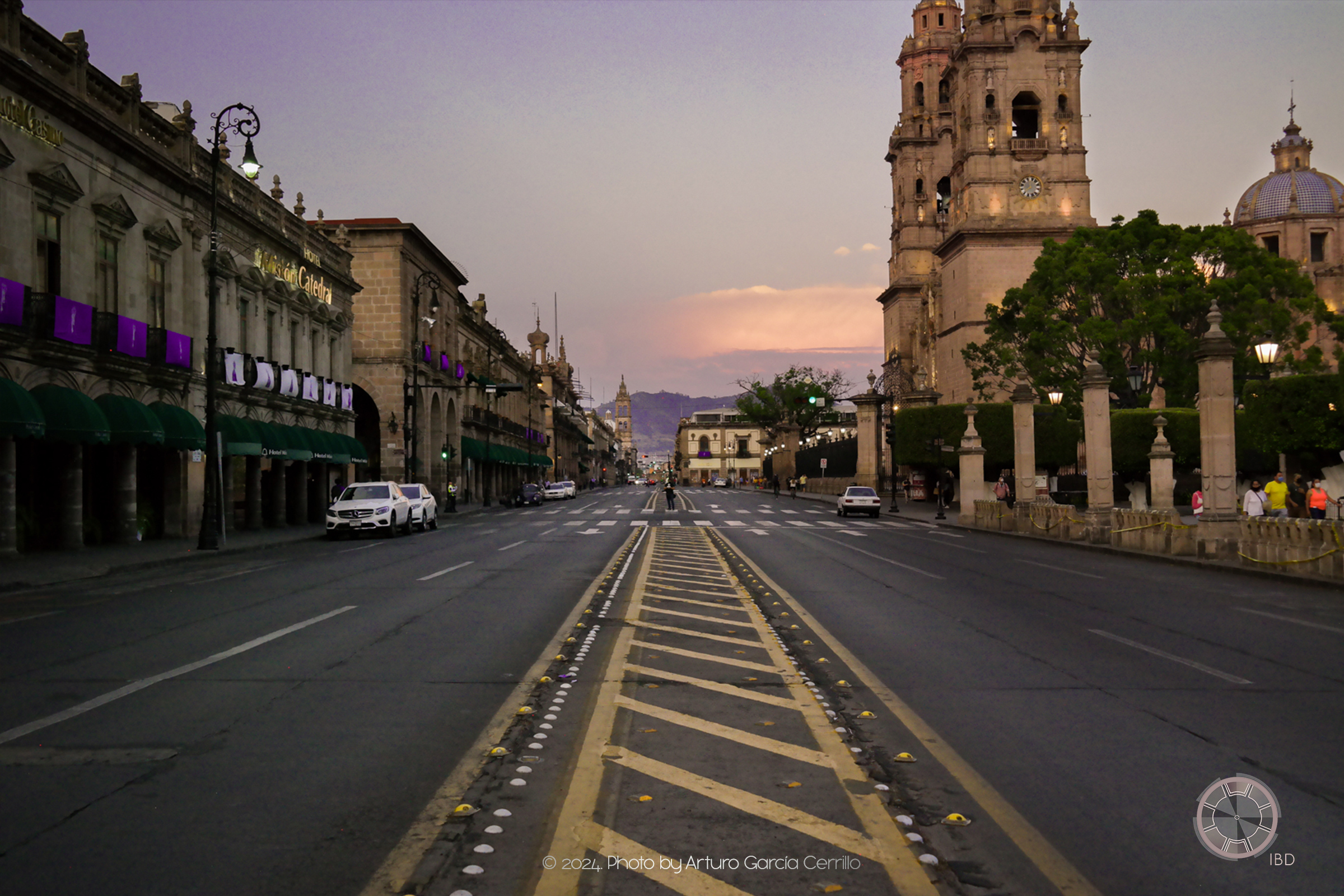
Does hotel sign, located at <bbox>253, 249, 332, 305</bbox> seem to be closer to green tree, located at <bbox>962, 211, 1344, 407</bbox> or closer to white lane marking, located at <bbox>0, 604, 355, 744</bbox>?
white lane marking, located at <bbox>0, 604, 355, 744</bbox>

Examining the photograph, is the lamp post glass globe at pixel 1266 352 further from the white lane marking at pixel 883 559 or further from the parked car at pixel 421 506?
the parked car at pixel 421 506

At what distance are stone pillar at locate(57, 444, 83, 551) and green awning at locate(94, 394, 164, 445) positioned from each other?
3.40 feet

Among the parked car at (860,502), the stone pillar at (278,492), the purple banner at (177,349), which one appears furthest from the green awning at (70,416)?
the parked car at (860,502)

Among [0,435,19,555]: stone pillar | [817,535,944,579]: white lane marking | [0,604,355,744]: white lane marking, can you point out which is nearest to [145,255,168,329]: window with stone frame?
[0,435,19,555]: stone pillar

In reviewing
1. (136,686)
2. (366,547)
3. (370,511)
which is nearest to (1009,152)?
(370,511)

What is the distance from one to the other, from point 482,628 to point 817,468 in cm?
8157

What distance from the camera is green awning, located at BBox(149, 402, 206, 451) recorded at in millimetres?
27453

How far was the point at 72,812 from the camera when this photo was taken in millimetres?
4977

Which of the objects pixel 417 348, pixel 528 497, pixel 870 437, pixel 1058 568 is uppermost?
pixel 417 348

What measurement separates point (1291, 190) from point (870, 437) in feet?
172

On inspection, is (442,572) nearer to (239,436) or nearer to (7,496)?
(7,496)

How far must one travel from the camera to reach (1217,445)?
20875mm

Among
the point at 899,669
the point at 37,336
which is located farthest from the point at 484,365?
the point at 899,669

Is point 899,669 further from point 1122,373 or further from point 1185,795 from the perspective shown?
point 1122,373
